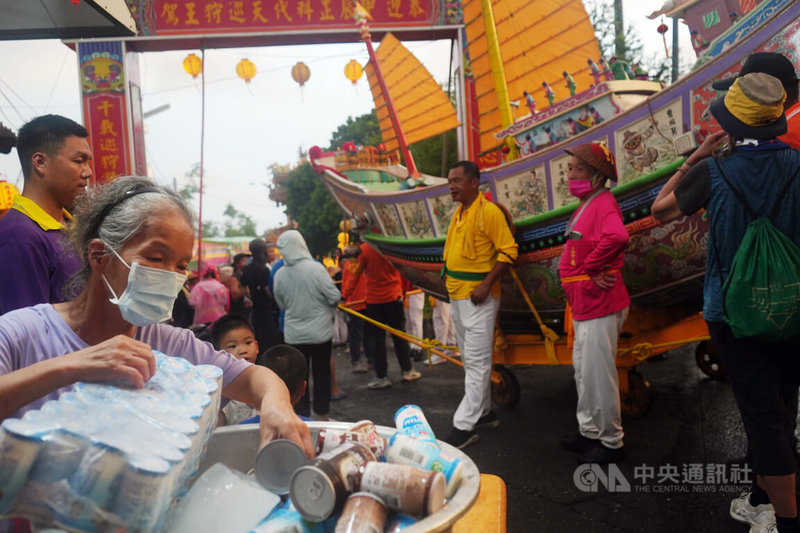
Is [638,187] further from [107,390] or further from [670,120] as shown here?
[107,390]

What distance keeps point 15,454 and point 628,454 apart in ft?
10.8

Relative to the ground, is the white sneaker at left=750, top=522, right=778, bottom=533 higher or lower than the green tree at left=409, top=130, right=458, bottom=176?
lower

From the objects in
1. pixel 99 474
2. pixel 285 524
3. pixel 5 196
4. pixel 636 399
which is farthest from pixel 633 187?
pixel 99 474

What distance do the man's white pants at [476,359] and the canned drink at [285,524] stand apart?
283cm

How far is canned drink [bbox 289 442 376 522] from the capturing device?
90 centimetres

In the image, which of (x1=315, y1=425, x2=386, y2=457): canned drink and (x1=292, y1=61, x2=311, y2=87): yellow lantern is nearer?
(x1=315, y1=425, x2=386, y2=457): canned drink

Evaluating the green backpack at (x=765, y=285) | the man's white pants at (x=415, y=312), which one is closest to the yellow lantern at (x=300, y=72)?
the man's white pants at (x=415, y=312)

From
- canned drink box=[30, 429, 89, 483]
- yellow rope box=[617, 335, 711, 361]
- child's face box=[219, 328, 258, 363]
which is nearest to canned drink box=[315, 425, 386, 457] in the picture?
canned drink box=[30, 429, 89, 483]

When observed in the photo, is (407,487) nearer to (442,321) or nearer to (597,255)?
(597,255)

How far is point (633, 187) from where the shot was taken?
3432 mm

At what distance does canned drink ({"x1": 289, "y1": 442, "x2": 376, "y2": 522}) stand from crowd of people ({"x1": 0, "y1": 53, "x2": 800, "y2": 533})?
22 centimetres

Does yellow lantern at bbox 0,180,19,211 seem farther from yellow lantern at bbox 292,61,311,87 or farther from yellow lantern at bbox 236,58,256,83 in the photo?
yellow lantern at bbox 292,61,311,87

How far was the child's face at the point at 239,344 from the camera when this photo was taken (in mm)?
2701

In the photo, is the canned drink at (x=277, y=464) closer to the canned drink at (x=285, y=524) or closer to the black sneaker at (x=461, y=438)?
the canned drink at (x=285, y=524)
